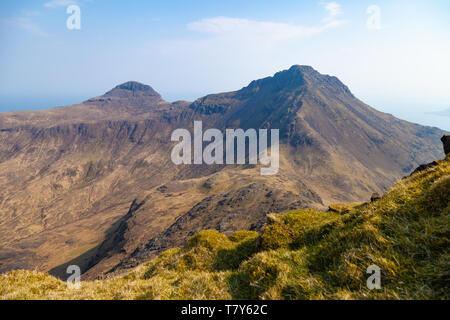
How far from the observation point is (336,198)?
18450cm

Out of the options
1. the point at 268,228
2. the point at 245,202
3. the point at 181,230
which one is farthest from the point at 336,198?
the point at 268,228

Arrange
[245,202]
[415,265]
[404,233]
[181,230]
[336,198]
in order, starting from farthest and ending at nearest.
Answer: [336,198], [245,202], [181,230], [404,233], [415,265]

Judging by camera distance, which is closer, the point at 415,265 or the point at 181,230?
the point at 415,265

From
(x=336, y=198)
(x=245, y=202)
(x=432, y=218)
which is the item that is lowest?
(x=336, y=198)

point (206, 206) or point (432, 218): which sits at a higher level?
point (432, 218)
